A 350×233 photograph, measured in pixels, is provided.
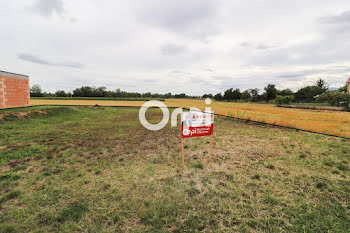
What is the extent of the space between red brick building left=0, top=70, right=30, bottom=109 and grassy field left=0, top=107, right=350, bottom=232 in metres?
14.6

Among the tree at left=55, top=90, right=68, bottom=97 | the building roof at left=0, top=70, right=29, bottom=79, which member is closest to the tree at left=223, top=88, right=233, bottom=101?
the building roof at left=0, top=70, right=29, bottom=79

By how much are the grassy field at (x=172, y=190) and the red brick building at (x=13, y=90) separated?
14.6m

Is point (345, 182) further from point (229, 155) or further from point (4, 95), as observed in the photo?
point (4, 95)

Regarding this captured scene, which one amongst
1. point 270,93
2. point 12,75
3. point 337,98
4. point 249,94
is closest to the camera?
point 12,75

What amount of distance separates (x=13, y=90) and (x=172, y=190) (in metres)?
23.2

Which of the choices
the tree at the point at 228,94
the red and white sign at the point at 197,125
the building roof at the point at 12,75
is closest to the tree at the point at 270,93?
the tree at the point at 228,94

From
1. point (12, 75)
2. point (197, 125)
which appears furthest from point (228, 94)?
point (197, 125)

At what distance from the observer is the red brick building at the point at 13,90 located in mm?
15353

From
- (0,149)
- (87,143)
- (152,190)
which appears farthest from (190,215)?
(0,149)

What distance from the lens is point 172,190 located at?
3697mm

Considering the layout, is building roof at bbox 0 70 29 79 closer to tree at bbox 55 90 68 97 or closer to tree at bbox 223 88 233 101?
tree at bbox 55 90 68 97

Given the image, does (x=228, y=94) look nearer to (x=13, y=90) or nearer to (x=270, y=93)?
(x=270, y=93)

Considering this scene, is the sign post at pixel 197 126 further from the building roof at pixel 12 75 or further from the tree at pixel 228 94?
the tree at pixel 228 94

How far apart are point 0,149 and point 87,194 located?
623 cm
